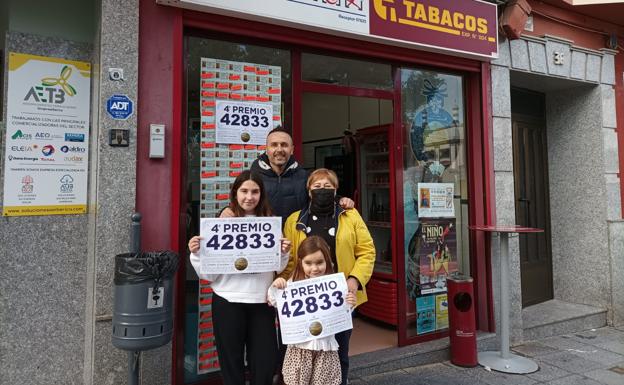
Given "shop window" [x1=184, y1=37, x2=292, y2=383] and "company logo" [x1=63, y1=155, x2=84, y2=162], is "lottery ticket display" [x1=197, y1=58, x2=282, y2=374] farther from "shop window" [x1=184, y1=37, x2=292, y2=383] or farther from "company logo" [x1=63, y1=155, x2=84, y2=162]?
"company logo" [x1=63, y1=155, x2=84, y2=162]

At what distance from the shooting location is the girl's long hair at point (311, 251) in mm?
2623

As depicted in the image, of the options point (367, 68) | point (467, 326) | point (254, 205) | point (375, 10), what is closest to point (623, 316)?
point (467, 326)

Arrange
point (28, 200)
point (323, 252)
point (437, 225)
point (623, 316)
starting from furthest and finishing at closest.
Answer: point (623, 316), point (437, 225), point (28, 200), point (323, 252)

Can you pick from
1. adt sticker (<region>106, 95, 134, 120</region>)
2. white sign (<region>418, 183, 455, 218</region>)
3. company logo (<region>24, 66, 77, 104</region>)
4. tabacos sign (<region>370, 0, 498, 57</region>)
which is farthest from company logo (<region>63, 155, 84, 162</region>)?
white sign (<region>418, 183, 455, 218</region>)

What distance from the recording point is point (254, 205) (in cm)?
275

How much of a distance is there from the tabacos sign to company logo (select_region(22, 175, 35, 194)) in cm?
312

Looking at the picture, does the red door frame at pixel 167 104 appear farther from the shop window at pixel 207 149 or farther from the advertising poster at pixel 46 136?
the advertising poster at pixel 46 136

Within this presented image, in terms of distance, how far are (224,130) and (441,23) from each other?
2.53m

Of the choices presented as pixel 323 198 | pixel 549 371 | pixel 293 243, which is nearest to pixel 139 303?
pixel 293 243

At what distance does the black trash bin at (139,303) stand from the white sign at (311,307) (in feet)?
2.48

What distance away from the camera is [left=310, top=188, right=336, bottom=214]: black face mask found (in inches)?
110

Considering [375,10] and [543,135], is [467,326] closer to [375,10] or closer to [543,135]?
[375,10]

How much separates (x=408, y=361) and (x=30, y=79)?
4015mm

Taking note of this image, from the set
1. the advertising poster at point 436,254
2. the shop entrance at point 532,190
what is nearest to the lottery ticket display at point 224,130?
the advertising poster at point 436,254
